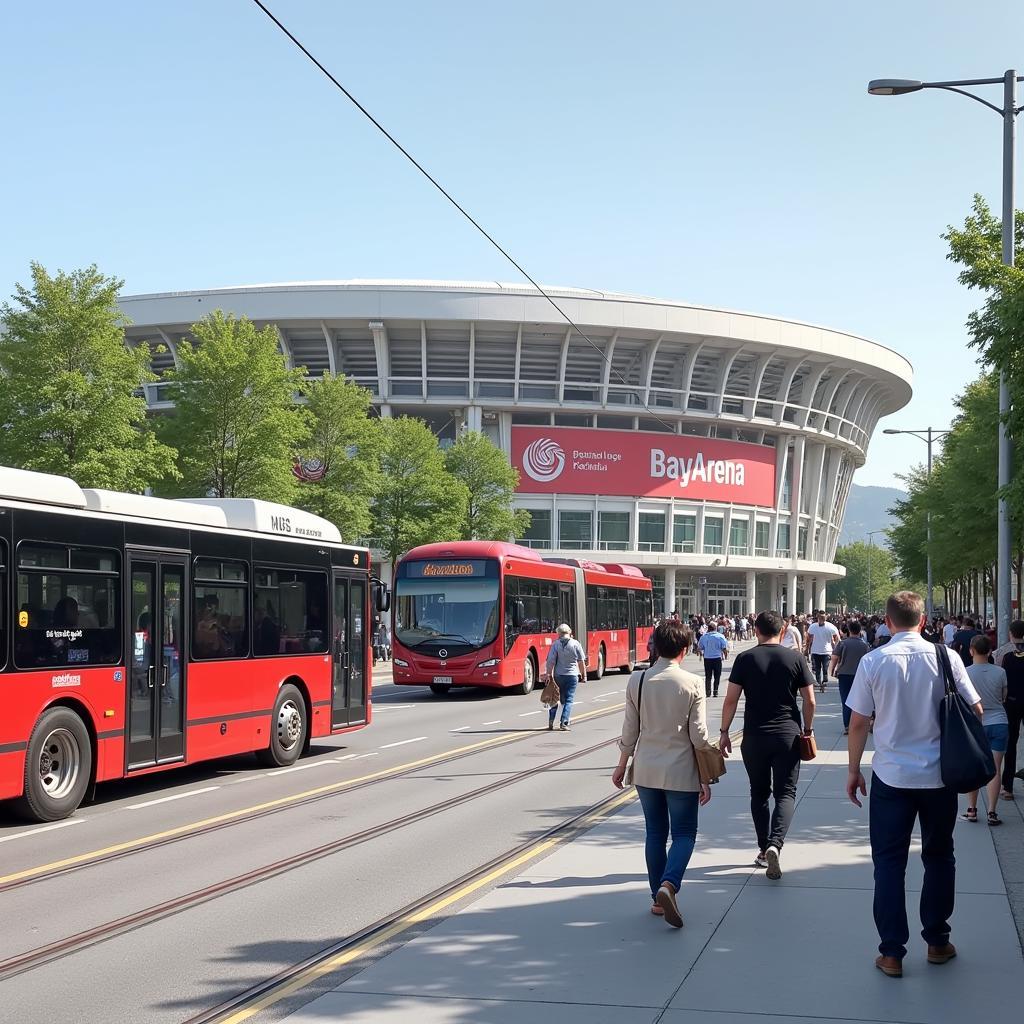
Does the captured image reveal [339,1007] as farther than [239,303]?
No

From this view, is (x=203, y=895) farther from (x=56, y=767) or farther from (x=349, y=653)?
(x=349, y=653)

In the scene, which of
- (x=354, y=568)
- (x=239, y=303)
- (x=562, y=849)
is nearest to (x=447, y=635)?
(x=354, y=568)

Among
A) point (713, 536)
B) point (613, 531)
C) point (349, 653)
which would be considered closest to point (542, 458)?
point (613, 531)

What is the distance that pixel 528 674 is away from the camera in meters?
30.1

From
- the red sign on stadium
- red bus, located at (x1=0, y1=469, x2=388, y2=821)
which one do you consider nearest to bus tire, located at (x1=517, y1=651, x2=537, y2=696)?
red bus, located at (x1=0, y1=469, x2=388, y2=821)

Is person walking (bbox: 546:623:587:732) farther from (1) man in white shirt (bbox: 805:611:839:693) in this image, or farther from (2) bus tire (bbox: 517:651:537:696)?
(2) bus tire (bbox: 517:651:537:696)

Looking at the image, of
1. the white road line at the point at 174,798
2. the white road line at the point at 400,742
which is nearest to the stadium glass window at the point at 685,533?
the white road line at the point at 400,742

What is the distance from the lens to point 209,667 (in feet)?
45.3

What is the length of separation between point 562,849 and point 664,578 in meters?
76.1

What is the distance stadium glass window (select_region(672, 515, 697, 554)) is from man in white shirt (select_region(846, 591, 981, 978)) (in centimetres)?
7806

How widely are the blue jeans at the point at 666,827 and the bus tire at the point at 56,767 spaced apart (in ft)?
19.4

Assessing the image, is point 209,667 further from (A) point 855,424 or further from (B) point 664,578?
(A) point 855,424

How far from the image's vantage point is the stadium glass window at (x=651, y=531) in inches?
3273

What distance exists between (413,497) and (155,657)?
1476 inches
